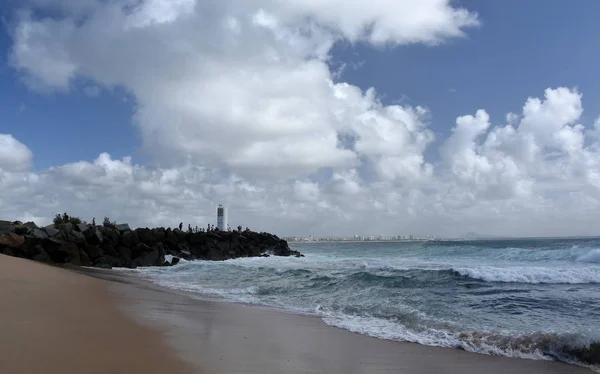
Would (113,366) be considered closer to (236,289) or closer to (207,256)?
(236,289)

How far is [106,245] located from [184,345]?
2433cm

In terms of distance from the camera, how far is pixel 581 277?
57.4ft

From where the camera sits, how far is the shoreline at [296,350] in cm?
557

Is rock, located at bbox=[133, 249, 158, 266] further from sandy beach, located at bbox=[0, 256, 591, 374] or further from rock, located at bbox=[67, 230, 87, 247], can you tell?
sandy beach, located at bbox=[0, 256, 591, 374]

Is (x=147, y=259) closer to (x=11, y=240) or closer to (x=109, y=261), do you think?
(x=109, y=261)

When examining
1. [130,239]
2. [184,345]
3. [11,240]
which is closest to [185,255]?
[130,239]

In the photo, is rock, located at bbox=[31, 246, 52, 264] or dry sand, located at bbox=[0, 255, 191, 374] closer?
dry sand, located at bbox=[0, 255, 191, 374]

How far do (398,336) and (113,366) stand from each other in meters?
5.03

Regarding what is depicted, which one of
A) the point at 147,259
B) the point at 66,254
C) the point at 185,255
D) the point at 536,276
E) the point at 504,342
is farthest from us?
the point at 185,255

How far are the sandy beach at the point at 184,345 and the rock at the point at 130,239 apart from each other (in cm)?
2078

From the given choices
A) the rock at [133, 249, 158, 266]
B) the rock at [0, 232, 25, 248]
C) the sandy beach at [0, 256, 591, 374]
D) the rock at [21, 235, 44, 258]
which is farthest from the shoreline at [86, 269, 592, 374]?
the rock at [133, 249, 158, 266]

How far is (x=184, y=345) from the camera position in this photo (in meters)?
6.07

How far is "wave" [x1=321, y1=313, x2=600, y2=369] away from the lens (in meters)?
6.59

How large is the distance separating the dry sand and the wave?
4169 millimetres
